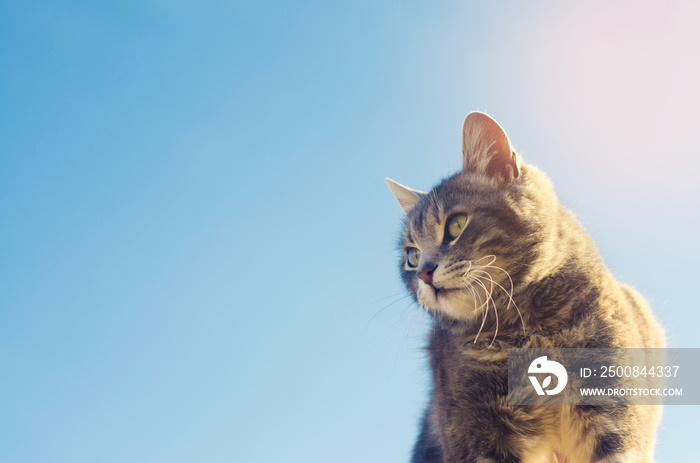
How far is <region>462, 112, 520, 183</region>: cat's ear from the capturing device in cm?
360

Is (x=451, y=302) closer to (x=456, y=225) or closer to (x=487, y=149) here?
(x=456, y=225)

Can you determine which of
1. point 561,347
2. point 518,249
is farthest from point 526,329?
point 518,249

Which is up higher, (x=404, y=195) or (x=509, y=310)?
(x=404, y=195)

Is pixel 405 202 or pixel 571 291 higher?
pixel 405 202

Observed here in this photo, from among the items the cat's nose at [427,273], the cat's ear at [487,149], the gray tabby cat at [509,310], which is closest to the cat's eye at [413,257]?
the gray tabby cat at [509,310]

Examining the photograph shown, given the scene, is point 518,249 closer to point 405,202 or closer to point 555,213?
point 555,213

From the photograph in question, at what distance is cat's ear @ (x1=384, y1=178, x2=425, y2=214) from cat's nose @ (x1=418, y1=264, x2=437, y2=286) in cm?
119

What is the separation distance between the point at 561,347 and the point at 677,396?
1014mm

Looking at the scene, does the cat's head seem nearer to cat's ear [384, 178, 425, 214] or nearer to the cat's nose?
the cat's nose

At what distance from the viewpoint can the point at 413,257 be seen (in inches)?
157

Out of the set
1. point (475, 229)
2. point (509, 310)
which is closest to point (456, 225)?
point (475, 229)

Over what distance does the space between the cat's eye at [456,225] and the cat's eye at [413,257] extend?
1.52 ft

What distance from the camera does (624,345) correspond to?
9.84ft

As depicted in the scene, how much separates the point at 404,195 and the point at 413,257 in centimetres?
82
